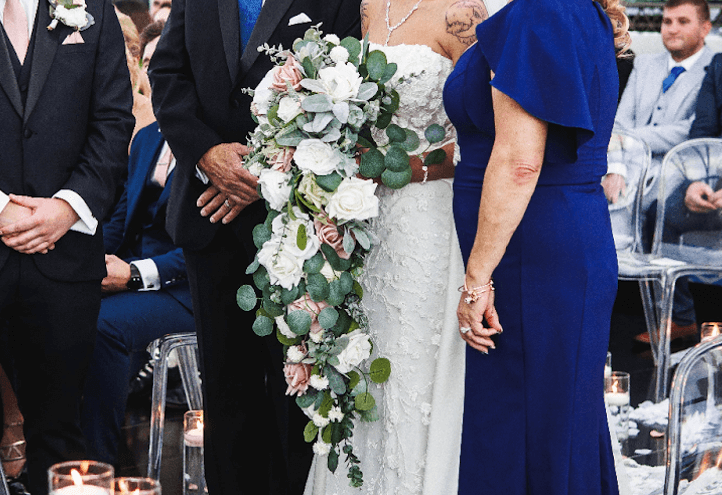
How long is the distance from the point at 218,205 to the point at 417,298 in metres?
0.68

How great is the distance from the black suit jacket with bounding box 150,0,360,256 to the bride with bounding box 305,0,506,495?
9.6 inches

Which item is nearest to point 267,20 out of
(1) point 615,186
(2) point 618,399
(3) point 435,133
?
(3) point 435,133

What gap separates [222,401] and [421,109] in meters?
1.12

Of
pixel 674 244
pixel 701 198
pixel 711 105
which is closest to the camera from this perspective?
Answer: pixel 701 198

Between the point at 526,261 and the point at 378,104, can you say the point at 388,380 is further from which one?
the point at 378,104

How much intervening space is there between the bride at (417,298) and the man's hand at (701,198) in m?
2.44

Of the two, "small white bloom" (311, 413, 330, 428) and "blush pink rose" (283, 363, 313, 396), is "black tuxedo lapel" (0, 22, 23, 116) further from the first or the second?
"small white bloom" (311, 413, 330, 428)

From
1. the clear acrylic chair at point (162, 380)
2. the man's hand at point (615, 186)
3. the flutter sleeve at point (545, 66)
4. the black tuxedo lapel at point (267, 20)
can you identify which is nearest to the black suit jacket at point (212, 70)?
the black tuxedo lapel at point (267, 20)

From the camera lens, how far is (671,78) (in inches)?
219

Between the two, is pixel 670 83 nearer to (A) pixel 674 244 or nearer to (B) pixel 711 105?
(B) pixel 711 105

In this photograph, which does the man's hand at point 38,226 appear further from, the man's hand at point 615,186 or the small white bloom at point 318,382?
the man's hand at point 615,186

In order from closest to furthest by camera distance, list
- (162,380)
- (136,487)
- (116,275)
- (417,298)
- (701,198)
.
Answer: (136,487) → (417,298) → (162,380) → (116,275) → (701,198)

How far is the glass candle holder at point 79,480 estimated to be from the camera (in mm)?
1399

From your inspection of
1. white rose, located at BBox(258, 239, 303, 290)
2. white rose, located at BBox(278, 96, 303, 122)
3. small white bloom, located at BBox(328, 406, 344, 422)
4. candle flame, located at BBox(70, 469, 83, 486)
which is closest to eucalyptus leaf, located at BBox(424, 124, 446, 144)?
white rose, located at BBox(278, 96, 303, 122)
